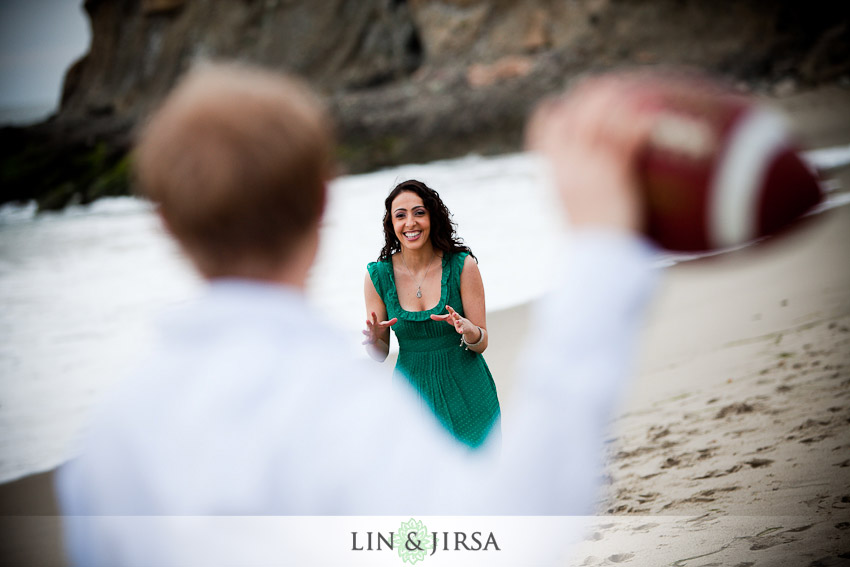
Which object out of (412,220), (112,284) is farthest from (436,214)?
(112,284)

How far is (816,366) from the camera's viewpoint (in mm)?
2826

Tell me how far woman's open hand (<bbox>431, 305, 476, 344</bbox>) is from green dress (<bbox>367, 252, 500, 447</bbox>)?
0.28 ft

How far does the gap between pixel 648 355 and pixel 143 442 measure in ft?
9.50

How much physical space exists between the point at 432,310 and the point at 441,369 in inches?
6.3

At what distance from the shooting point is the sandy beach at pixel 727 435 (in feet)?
6.15

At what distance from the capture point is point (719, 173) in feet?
2.02

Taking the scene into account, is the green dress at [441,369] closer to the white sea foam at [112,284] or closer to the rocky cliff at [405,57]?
the white sea foam at [112,284]

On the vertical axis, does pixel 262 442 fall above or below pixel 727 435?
above

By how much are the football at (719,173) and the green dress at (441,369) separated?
1074 millimetres

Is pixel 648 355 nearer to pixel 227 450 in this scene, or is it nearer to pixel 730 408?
pixel 730 408

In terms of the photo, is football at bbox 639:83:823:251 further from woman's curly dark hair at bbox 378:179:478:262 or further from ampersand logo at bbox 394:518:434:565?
woman's curly dark hair at bbox 378:179:478:262

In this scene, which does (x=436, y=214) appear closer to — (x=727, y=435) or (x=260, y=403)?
(x=260, y=403)

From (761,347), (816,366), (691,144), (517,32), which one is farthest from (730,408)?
(517,32)

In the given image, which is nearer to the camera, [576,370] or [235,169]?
[576,370]
